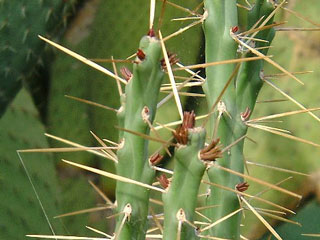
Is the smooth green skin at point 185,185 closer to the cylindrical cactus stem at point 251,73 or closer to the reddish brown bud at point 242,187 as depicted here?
the reddish brown bud at point 242,187

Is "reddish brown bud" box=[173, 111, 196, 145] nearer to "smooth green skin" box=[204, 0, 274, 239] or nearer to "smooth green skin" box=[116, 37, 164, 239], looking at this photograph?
"smooth green skin" box=[116, 37, 164, 239]

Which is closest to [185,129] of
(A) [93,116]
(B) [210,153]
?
(B) [210,153]

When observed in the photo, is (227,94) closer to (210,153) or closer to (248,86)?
(248,86)

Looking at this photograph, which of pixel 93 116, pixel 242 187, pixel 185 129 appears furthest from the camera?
pixel 93 116

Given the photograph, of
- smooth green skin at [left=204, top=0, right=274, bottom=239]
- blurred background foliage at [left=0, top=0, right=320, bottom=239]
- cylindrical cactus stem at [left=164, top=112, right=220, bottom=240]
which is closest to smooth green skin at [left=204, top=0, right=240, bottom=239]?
smooth green skin at [left=204, top=0, right=274, bottom=239]

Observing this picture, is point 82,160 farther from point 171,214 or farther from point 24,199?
point 171,214

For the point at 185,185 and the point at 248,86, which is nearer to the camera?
the point at 185,185

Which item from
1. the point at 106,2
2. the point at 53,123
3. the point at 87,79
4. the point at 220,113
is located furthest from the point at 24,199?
the point at 220,113
